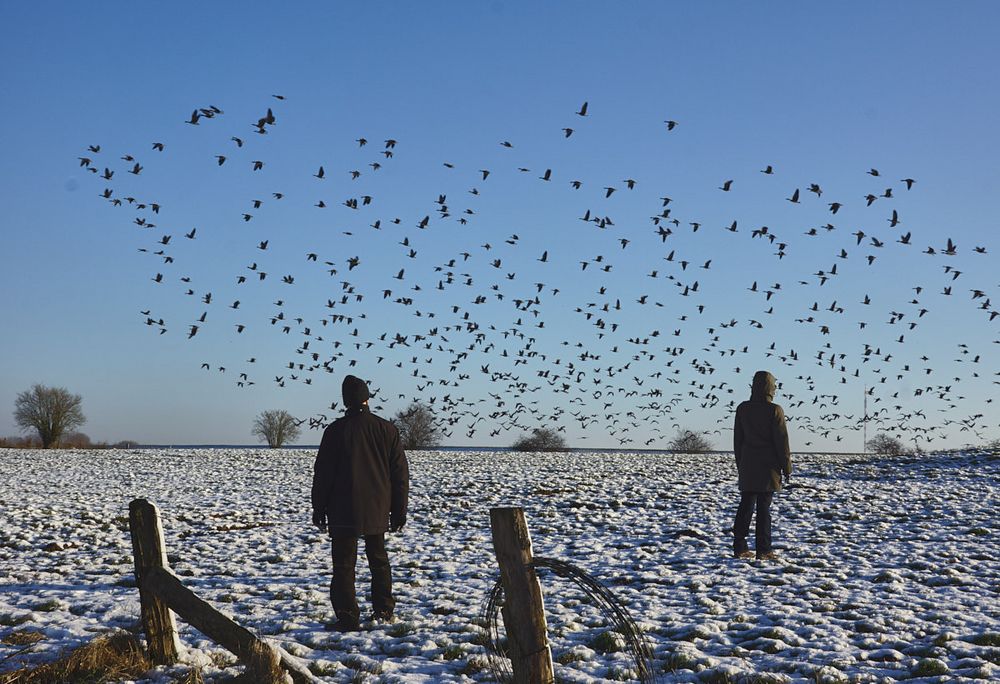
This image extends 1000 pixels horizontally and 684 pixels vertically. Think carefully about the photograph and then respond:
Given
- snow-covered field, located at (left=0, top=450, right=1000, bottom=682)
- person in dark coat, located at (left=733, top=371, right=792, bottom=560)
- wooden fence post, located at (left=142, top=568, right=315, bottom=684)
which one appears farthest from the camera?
person in dark coat, located at (left=733, top=371, right=792, bottom=560)

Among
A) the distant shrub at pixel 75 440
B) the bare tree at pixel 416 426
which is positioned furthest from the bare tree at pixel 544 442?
the distant shrub at pixel 75 440

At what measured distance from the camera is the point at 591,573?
10234mm

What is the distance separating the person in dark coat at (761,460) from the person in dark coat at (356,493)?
5607mm

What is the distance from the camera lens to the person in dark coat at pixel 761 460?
35.3 ft

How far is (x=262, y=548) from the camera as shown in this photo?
12.4 m

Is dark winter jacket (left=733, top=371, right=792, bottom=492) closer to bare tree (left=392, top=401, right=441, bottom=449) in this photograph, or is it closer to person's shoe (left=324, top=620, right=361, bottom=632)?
person's shoe (left=324, top=620, right=361, bottom=632)

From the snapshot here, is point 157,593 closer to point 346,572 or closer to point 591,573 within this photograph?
point 346,572

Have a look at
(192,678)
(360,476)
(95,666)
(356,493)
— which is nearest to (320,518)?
(356,493)

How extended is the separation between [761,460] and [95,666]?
28.8 ft

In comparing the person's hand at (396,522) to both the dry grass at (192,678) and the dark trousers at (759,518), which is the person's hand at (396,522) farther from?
the dark trousers at (759,518)

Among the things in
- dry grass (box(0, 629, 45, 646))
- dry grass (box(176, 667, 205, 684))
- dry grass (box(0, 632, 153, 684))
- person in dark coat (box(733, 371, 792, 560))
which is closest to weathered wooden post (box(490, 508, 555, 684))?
dry grass (box(176, 667, 205, 684))

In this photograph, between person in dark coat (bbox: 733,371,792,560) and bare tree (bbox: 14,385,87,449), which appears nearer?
person in dark coat (bbox: 733,371,792,560)

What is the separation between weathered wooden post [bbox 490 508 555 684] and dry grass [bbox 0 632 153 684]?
358cm

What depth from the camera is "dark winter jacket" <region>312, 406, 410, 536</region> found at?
23.6 feet
